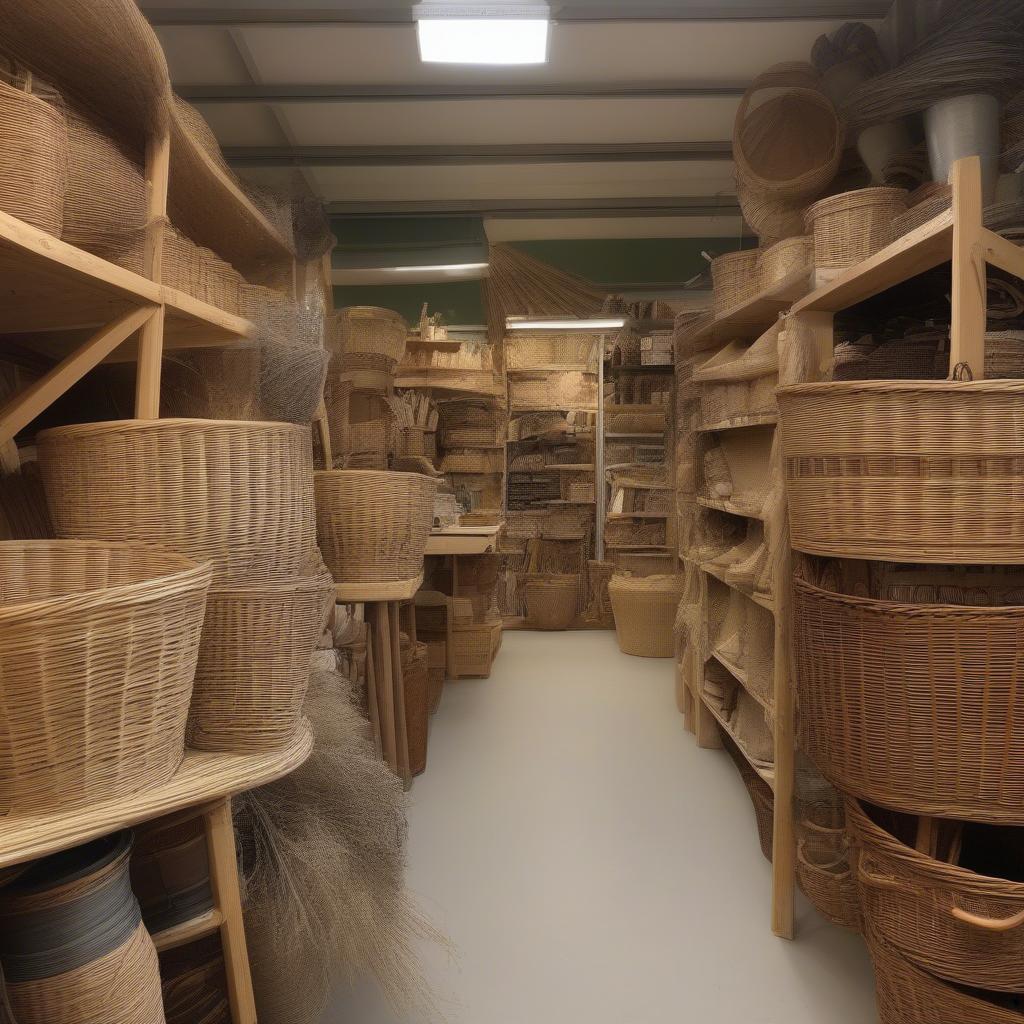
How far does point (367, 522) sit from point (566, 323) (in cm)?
376

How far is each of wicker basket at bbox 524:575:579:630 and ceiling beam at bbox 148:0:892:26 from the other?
13.3ft

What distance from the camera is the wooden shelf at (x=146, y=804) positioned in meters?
0.97

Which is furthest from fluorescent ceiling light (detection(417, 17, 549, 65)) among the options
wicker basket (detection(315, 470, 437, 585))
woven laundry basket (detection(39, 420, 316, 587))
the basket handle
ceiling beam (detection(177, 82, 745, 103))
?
the basket handle

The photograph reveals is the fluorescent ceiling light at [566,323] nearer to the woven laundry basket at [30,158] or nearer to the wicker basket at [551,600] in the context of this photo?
the wicker basket at [551,600]

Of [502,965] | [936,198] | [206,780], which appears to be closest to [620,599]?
[502,965]

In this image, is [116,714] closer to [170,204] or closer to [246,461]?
[246,461]

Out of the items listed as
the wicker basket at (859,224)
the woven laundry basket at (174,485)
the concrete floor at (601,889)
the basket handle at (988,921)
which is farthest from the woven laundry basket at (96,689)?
the wicker basket at (859,224)

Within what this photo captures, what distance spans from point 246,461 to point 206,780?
587 millimetres

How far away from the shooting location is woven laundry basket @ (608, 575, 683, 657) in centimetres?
514

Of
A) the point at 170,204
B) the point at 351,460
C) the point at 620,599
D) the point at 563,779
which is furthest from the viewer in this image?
the point at 620,599

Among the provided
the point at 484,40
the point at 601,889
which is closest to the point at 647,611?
the point at 601,889

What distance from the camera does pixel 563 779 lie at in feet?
10.5

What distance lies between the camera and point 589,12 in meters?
2.85

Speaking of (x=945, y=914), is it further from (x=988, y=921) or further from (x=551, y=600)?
(x=551, y=600)
